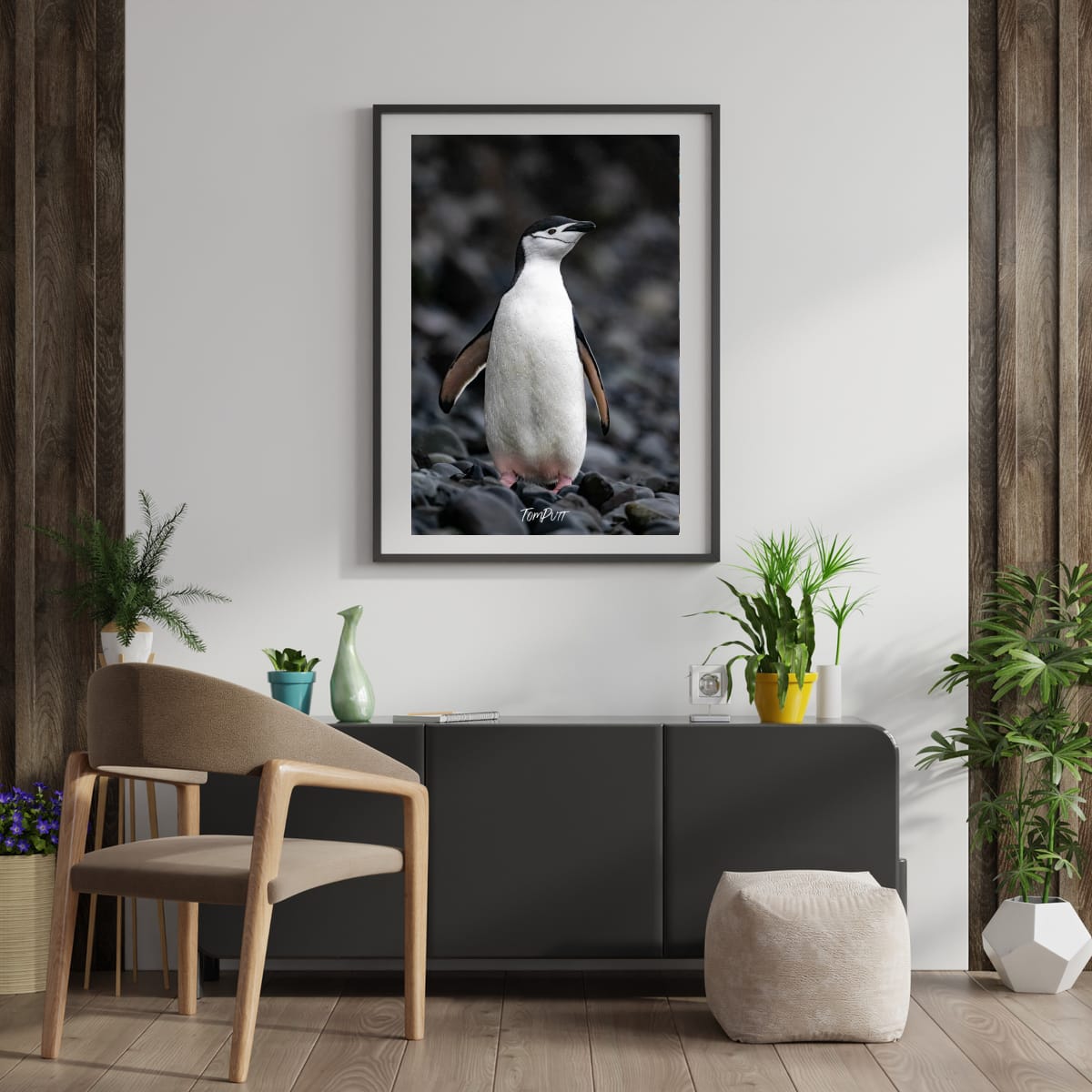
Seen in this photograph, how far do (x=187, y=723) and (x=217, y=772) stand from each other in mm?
150

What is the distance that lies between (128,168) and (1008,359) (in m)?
2.48

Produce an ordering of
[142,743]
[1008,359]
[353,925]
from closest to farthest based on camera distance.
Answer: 1. [142,743]
2. [353,925]
3. [1008,359]

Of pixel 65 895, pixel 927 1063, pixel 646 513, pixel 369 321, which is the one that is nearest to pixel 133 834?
pixel 65 895

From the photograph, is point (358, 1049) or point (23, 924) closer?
point (358, 1049)

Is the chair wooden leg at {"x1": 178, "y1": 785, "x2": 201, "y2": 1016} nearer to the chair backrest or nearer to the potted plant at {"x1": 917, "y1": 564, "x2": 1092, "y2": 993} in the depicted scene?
the chair backrest

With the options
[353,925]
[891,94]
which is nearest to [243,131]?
[891,94]

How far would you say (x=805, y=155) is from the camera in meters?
3.36

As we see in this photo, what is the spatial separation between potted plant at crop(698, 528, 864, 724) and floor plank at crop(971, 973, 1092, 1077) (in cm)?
84

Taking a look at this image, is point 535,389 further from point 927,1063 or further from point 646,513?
point 927,1063

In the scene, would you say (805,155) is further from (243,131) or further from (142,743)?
(142,743)

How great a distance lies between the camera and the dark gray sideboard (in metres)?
2.92

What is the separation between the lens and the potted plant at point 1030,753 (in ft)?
9.79

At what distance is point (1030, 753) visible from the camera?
3.10 meters

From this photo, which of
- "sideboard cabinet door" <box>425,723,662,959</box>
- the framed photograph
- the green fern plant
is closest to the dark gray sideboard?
"sideboard cabinet door" <box>425,723,662,959</box>
